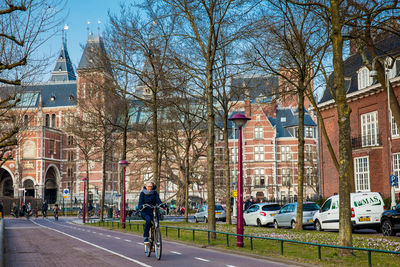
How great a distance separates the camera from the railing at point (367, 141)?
3691cm

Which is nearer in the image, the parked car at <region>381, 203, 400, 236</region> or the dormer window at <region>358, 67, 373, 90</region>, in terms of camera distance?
the parked car at <region>381, 203, 400, 236</region>

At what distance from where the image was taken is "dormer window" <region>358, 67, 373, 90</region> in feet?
124

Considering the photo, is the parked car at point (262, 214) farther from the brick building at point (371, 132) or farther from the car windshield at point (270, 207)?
the brick building at point (371, 132)

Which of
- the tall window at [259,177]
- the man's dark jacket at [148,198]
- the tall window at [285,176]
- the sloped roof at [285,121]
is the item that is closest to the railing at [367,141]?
the man's dark jacket at [148,198]

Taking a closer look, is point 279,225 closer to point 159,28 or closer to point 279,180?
point 159,28

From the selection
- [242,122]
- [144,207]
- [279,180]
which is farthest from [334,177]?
[279,180]

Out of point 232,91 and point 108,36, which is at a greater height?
point 108,36

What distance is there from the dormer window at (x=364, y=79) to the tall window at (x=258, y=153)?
43293mm

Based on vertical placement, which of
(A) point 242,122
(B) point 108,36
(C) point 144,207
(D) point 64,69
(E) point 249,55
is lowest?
(C) point 144,207

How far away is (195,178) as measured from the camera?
5075 centimetres

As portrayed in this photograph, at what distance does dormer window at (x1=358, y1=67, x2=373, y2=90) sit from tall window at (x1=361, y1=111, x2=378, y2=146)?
2234 mm

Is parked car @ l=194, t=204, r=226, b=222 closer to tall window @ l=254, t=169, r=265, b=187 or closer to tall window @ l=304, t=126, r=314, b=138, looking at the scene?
tall window @ l=254, t=169, r=265, b=187

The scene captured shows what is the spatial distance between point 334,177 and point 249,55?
22.9 m

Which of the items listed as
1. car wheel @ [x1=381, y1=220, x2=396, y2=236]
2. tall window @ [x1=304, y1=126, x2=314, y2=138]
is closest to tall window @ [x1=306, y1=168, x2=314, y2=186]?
tall window @ [x1=304, y1=126, x2=314, y2=138]
